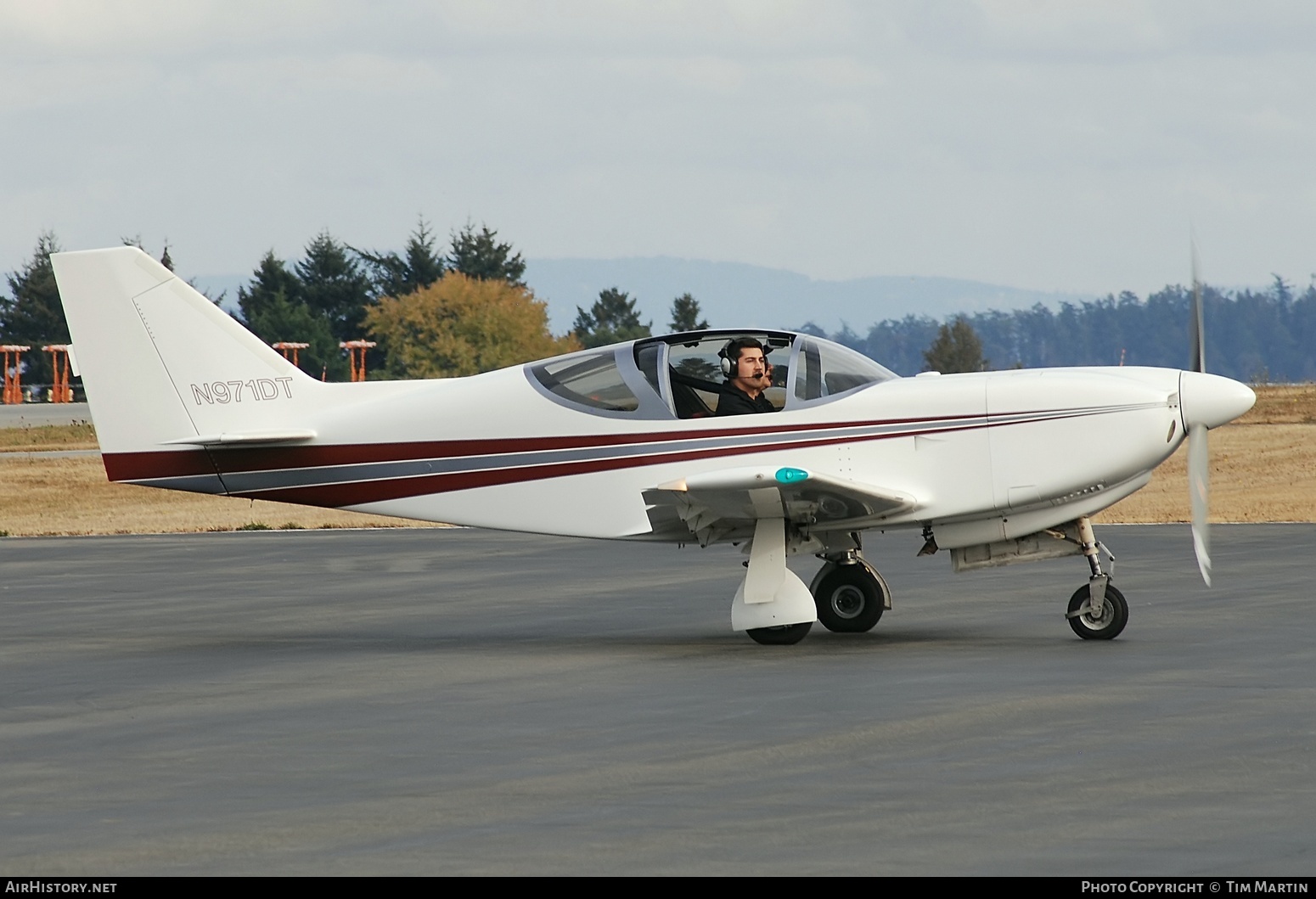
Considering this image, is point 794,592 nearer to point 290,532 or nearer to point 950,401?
point 950,401

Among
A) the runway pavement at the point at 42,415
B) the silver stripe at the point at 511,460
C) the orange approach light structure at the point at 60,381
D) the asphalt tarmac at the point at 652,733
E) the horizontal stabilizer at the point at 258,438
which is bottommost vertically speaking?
the asphalt tarmac at the point at 652,733

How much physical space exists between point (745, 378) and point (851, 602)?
190 centimetres

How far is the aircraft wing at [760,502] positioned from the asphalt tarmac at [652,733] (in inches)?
33.8

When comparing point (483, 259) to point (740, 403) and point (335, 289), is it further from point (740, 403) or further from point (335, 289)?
point (740, 403)

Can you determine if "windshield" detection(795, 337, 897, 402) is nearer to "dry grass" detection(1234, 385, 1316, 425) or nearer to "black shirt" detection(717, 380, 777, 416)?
"black shirt" detection(717, 380, 777, 416)

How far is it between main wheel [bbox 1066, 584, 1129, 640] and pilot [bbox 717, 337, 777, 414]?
253cm

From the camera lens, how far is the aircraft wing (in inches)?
473

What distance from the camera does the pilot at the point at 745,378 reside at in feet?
42.4

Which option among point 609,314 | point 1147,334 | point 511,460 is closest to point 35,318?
point 609,314

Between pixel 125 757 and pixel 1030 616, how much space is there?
7.54 metres

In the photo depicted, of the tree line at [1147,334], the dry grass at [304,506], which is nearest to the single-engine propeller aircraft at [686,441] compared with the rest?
the dry grass at [304,506]

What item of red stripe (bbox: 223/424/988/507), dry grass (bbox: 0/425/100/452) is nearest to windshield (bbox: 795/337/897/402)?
red stripe (bbox: 223/424/988/507)

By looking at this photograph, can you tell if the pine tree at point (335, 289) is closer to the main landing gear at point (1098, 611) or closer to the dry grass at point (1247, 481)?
the dry grass at point (1247, 481)

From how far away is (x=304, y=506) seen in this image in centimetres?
2500
